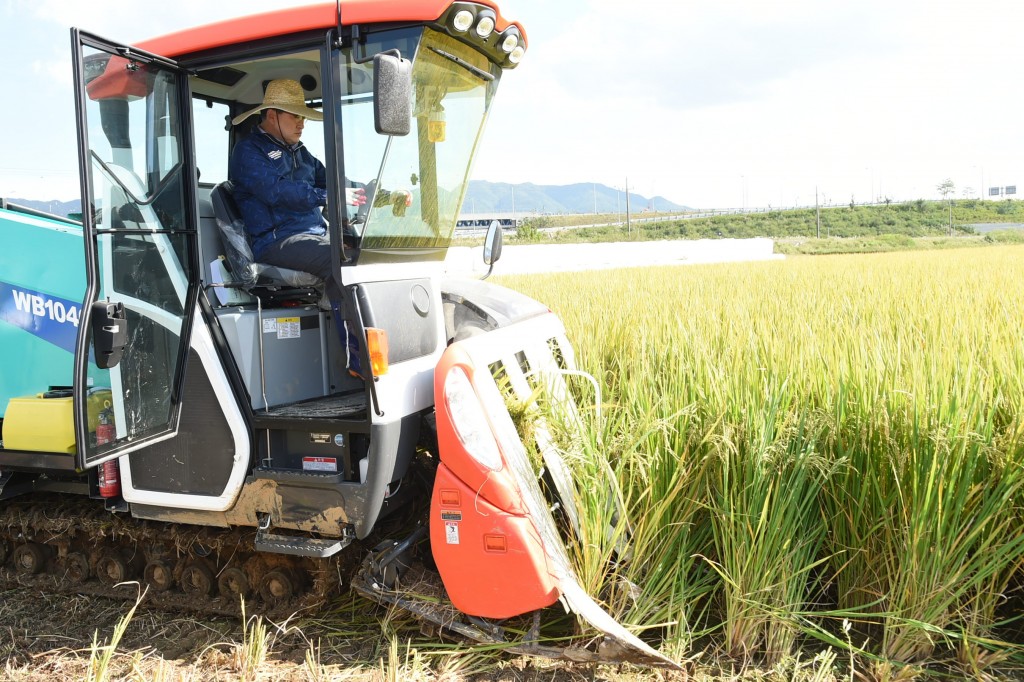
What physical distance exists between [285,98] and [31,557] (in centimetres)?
264

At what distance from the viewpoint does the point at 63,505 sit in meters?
3.89

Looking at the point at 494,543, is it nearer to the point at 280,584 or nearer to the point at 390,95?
the point at 280,584

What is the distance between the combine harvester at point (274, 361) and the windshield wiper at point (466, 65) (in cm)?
1

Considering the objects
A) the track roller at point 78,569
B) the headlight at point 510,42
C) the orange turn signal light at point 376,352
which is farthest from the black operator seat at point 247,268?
the track roller at point 78,569

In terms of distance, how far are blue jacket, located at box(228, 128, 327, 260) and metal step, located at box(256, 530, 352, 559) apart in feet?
4.12

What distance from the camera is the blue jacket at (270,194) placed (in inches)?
137

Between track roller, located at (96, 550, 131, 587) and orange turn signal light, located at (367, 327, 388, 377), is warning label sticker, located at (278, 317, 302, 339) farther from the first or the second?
track roller, located at (96, 550, 131, 587)

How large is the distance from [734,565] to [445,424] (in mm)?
1203

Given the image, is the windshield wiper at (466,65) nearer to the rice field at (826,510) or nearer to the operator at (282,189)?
the operator at (282,189)

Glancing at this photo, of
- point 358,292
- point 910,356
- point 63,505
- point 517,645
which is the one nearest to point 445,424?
point 358,292

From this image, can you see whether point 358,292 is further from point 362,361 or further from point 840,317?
point 840,317

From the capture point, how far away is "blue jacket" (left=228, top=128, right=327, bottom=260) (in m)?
3.47

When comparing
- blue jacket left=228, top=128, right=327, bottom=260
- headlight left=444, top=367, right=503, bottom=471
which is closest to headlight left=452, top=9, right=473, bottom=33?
blue jacket left=228, top=128, right=327, bottom=260

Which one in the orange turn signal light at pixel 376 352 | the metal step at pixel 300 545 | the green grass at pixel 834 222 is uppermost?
the green grass at pixel 834 222
